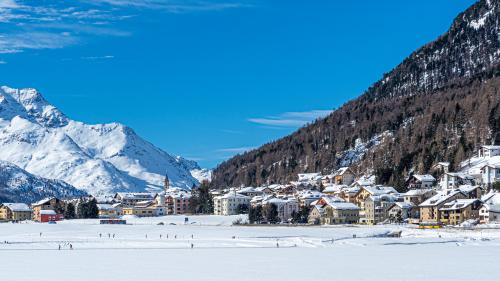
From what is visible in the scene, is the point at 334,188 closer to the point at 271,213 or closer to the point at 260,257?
the point at 271,213

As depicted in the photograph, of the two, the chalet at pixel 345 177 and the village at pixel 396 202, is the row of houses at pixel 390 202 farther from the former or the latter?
the chalet at pixel 345 177

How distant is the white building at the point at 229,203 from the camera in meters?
170

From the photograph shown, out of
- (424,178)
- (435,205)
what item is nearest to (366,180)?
(424,178)

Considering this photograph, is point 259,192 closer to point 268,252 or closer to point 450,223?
point 450,223

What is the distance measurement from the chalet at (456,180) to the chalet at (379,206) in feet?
31.4

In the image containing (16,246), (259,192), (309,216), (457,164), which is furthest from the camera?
(259,192)

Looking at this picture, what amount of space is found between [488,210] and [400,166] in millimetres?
51843

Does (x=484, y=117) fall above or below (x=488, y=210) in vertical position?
above

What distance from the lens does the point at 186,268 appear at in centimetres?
5444

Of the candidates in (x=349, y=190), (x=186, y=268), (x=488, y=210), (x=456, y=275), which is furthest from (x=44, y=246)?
(x=349, y=190)

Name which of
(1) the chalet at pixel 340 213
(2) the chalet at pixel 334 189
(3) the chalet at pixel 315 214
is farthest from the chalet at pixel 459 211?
(2) the chalet at pixel 334 189

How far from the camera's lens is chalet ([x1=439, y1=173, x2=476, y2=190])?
140m

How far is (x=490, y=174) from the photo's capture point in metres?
142

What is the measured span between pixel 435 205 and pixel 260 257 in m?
69.0
